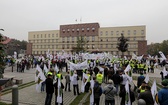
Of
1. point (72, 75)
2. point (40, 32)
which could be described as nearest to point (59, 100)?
point (72, 75)

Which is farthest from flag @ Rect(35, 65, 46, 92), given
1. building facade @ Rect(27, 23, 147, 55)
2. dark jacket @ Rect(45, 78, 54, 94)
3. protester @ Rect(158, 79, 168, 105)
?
building facade @ Rect(27, 23, 147, 55)

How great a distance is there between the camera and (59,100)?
8500 mm

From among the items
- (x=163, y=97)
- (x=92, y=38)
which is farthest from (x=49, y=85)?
(x=92, y=38)

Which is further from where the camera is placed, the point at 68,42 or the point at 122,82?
the point at 68,42

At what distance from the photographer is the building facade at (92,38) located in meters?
75.1

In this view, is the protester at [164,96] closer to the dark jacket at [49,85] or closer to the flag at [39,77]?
the dark jacket at [49,85]

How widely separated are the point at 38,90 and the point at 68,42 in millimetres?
72172

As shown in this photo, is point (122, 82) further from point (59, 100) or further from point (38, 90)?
point (38, 90)

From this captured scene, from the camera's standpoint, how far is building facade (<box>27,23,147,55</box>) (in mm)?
75125

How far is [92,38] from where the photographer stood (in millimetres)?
79938

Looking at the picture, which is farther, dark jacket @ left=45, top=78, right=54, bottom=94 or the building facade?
the building facade

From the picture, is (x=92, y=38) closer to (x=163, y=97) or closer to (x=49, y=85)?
(x=49, y=85)

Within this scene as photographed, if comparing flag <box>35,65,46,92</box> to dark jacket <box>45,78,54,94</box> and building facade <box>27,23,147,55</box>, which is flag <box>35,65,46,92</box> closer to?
dark jacket <box>45,78,54,94</box>

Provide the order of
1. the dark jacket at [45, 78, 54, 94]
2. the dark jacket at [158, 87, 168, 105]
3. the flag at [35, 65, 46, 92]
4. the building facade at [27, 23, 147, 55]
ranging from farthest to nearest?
the building facade at [27, 23, 147, 55], the flag at [35, 65, 46, 92], the dark jacket at [45, 78, 54, 94], the dark jacket at [158, 87, 168, 105]
